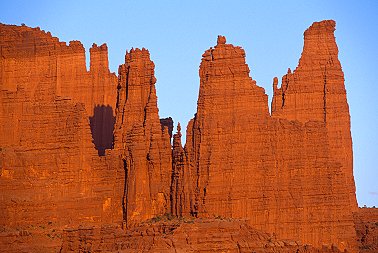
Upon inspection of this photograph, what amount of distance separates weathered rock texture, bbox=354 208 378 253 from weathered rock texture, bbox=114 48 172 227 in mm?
17124

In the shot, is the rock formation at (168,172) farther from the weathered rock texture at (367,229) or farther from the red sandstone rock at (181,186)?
the weathered rock texture at (367,229)

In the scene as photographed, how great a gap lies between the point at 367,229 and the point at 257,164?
15488mm

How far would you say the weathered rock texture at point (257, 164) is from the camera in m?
147

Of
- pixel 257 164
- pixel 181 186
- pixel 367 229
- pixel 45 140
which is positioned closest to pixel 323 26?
pixel 367 229

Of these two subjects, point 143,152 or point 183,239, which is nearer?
point 183,239

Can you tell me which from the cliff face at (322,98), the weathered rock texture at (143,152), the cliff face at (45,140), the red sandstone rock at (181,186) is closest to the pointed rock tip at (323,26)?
the cliff face at (322,98)

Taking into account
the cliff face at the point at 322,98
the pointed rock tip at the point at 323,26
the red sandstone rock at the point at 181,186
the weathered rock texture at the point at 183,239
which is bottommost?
the weathered rock texture at the point at 183,239

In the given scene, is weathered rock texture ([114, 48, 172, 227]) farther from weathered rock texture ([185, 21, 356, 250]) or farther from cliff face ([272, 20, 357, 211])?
cliff face ([272, 20, 357, 211])

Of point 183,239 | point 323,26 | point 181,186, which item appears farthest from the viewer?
point 323,26

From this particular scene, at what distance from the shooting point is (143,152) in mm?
150875

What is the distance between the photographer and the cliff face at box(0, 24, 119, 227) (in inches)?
5856

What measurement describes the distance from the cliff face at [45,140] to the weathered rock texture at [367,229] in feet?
68.8

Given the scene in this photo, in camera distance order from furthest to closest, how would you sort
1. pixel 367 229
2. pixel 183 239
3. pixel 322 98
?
pixel 322 98 < pixel 367 229 < pixel 183 239

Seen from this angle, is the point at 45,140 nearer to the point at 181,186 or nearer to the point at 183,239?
the point at 181,186
